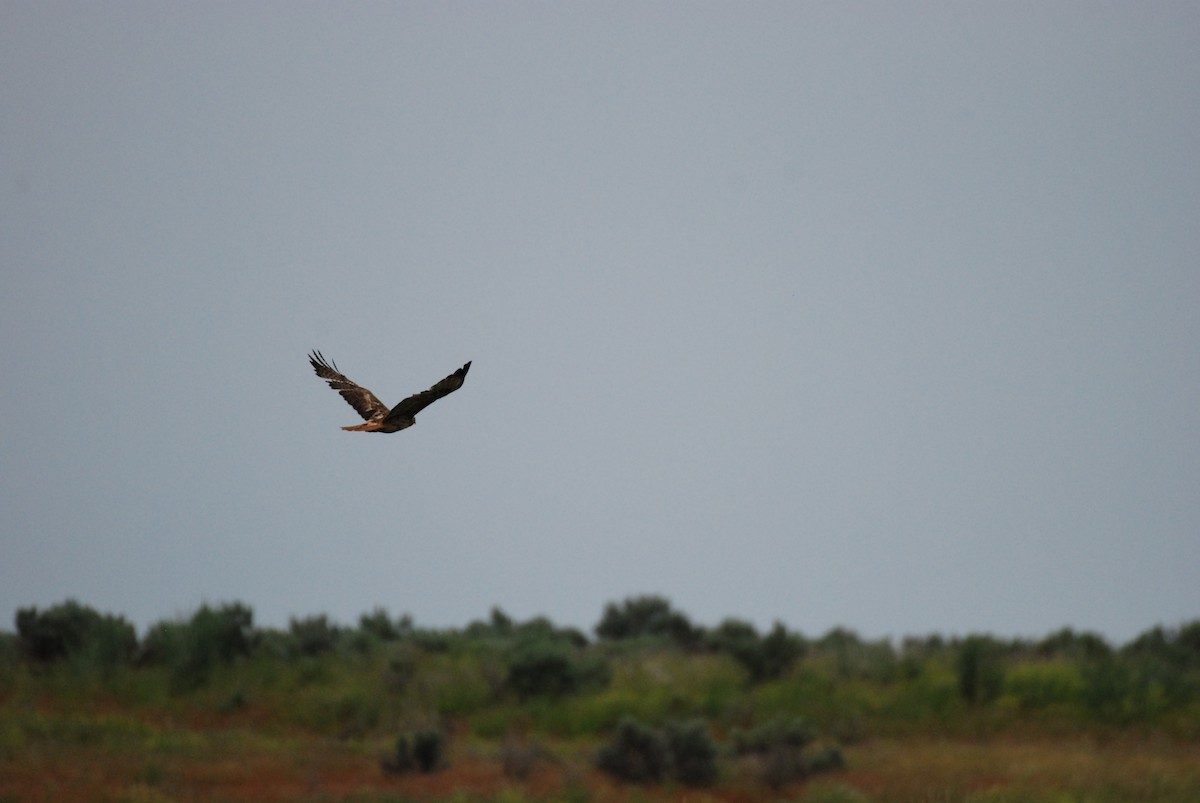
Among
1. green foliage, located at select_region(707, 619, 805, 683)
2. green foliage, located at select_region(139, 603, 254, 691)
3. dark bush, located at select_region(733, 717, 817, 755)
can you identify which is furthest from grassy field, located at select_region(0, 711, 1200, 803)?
green foliage, located at select_region(139, 603, 254, 691)

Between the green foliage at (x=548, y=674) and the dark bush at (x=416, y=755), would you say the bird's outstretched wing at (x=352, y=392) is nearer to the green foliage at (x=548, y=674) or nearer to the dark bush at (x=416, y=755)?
the dark bush at (x=416, y=755)

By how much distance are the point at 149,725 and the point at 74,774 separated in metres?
2.66

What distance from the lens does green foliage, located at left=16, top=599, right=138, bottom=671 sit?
63.0 feet

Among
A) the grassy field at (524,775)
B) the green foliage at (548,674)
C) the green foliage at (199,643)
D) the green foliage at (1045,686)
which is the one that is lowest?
the grassy field at (524,775)

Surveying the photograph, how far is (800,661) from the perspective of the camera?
57.5 ft

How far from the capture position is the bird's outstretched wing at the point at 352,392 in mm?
10719

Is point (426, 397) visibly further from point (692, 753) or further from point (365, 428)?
point (692, 753)

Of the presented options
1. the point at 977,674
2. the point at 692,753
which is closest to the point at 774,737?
the point at 692,753

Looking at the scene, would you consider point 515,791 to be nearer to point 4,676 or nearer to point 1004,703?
point 1004,703

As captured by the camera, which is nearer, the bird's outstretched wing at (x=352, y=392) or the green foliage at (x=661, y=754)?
the bird's outstretched wing at (x=352, y=392)

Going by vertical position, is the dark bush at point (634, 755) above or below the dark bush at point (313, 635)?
below

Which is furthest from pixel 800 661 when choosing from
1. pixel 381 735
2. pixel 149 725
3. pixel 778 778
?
pixel 149 725

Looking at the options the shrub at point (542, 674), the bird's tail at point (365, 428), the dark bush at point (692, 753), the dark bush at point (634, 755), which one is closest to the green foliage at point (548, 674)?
the shrub at point (542, 674)

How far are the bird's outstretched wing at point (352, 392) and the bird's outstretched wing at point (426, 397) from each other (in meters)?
0.25
